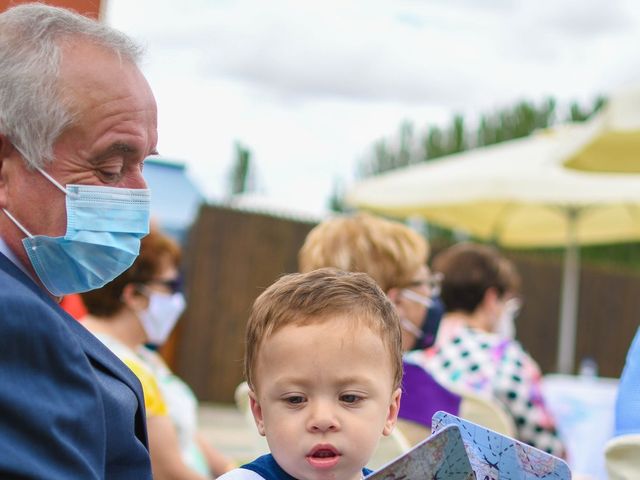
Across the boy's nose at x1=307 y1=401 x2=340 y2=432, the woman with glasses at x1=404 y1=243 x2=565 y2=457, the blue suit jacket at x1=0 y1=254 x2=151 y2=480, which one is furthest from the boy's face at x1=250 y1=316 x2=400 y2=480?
the woman with glasses at x1=404 y1=243 x2=565 y2=457

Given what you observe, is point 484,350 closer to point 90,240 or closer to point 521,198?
point 90,240

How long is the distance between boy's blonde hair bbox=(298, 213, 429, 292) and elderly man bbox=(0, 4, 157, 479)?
3.54 ft

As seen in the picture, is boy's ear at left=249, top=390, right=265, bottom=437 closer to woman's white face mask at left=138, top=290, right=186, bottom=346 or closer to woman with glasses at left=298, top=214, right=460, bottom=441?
woman with glasses at left=298, top=214, right=460, bottom=441

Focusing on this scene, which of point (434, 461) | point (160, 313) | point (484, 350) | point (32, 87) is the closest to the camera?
point (434, 461)

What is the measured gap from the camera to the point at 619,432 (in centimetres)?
208

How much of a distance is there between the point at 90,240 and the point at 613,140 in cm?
361

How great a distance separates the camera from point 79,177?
1715mm

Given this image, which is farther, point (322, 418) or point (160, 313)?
point (160, 313)

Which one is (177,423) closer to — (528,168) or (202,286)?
(528,168)

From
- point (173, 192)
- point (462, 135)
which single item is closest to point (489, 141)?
point (462, 135)

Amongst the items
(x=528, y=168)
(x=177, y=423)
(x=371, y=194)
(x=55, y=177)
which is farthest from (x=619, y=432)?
(x=371, y=194)

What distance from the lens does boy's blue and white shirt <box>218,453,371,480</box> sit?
5.16 feet

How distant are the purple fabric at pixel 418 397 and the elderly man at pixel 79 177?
1193 millimetres

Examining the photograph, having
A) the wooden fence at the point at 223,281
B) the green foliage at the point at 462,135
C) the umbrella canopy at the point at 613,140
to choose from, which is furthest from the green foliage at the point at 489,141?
the umbrella canopy at the point at 613,140
